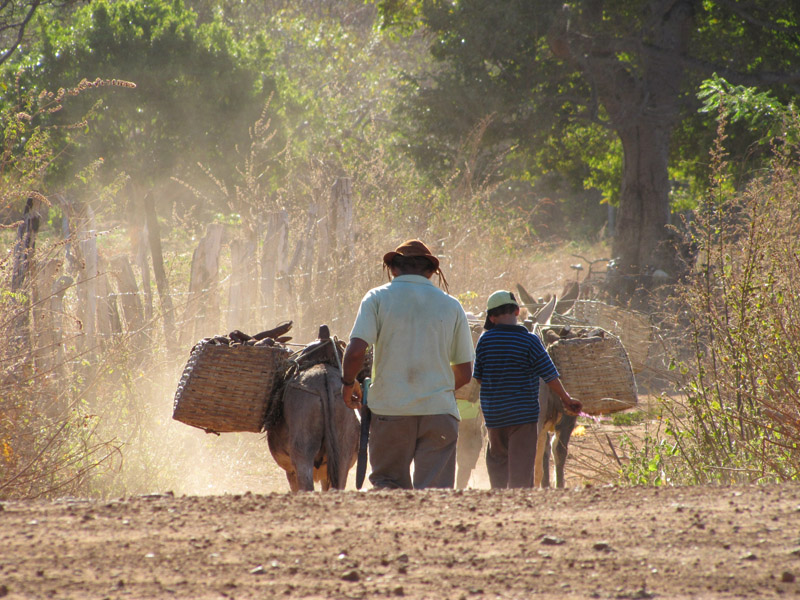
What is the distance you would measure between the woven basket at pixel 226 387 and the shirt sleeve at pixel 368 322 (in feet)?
3.08

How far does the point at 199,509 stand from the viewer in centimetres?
376

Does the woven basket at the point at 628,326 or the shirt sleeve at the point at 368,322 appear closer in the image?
the shirt sleeve at the point at 368,322

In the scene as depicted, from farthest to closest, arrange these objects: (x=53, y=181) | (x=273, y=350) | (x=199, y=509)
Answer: (x=53, y=181) → (x=273, y=350) → (x=199, y=509)

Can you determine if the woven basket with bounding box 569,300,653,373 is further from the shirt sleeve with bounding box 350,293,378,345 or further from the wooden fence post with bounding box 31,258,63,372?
the wooden fence post with bounding box 31,258,63,372

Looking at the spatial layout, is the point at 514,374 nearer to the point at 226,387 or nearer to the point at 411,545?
the point at 226,387

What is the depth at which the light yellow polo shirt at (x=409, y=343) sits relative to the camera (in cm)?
514

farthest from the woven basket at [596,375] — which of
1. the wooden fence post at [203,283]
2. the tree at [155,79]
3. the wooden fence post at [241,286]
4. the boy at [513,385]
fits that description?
the tree at [155,79]

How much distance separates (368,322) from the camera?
5.14m

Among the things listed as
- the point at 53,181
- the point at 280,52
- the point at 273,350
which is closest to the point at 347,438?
the point at 273,350

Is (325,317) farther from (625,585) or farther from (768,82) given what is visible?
(768,82)

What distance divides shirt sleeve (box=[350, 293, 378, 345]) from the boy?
76 cm

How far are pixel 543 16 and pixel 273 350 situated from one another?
1262cm

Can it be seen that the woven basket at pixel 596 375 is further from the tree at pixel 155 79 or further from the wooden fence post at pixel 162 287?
the tree at pixel 155 79

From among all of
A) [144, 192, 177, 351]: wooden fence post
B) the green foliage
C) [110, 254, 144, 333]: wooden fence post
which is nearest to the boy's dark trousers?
the green foliage
